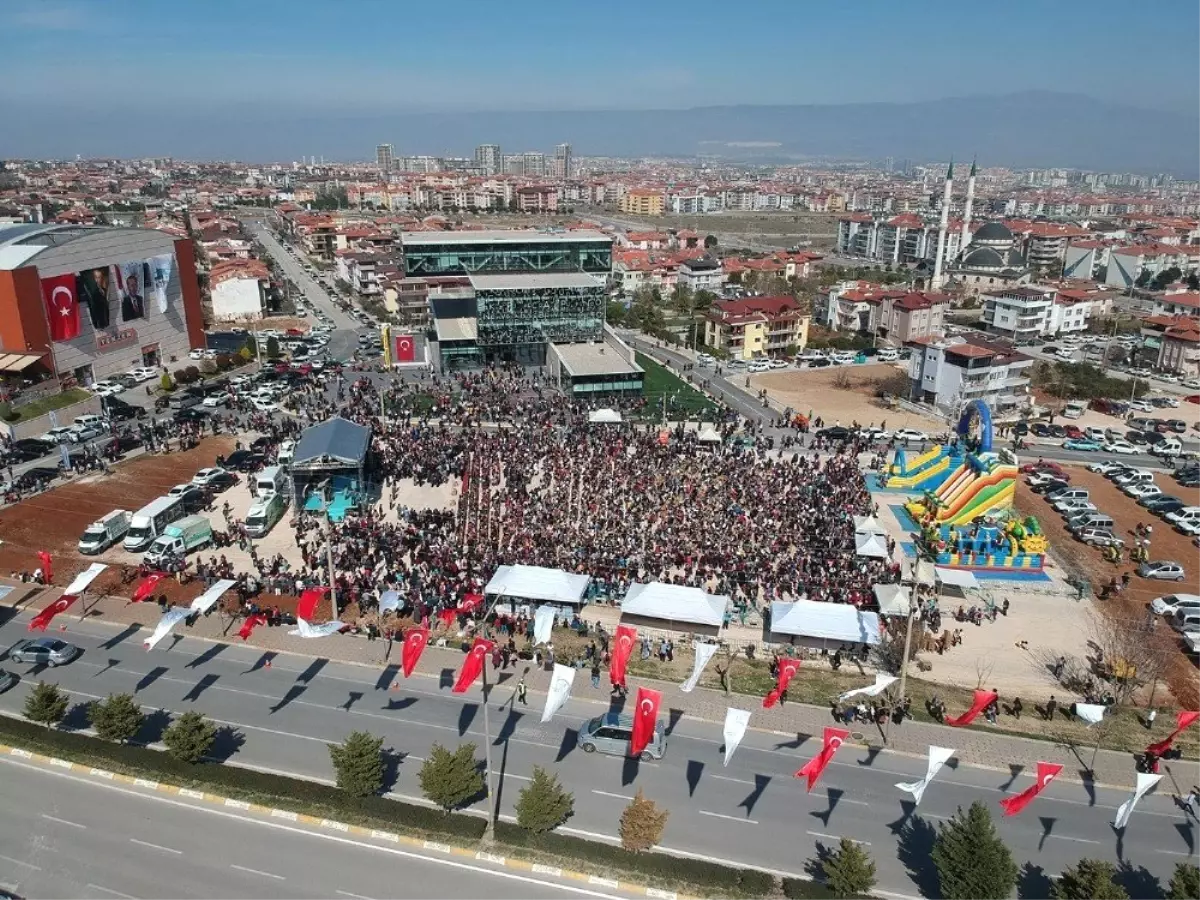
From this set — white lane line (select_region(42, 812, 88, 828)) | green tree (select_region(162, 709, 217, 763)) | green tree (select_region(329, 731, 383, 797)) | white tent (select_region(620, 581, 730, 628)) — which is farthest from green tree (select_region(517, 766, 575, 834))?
white lane line (select_region(42, 812, 88, 828))

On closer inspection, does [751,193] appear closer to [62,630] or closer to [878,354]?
[878,354]

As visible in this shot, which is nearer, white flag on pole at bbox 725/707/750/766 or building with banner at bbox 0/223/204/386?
white flag on pole at bbox 725/707/750/766

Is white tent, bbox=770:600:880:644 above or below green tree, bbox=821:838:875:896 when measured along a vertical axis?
below

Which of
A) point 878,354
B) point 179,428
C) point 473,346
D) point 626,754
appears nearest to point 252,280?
point 473,346

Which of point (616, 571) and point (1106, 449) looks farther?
point (1106, 449)

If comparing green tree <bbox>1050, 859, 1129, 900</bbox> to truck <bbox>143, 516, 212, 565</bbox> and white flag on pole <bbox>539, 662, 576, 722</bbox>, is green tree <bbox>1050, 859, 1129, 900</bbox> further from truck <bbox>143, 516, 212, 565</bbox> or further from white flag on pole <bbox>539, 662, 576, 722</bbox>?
truck <bbox>143, 516, 212, 565</bbox>

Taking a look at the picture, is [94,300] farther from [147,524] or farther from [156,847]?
[156,847]

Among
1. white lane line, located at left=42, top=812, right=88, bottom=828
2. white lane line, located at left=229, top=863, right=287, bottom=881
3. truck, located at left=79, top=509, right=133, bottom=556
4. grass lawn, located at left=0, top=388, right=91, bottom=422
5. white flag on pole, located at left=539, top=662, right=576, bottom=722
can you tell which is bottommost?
white lane line, located at left=42, top=812, right=88, bottom=828
